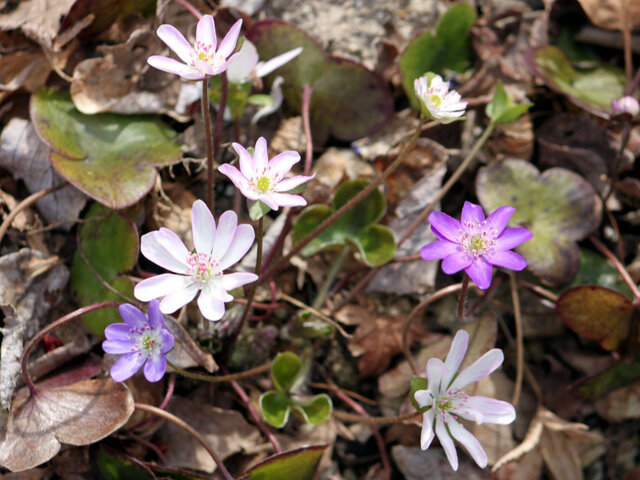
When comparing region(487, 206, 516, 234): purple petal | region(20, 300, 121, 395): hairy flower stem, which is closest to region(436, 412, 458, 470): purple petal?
region(487, 206, 516, 234): purple petal

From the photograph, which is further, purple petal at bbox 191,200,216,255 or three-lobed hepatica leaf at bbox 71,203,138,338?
three-lobed hepatica leaf at bbox 71,203,138,338

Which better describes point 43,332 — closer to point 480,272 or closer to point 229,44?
point 229,44

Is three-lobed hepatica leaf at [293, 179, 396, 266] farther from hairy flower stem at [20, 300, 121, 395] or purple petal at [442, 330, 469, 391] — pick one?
hairy flower stem at [20, 300, 121, 395]

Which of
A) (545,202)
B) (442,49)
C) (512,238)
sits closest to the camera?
(512,238)

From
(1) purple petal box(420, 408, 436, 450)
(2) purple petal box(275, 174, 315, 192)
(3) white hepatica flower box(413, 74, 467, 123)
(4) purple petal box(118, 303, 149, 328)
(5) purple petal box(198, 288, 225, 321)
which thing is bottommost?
(1) purple petal box(420, 408, 436, 450)

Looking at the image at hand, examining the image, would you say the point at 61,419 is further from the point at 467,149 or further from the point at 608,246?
the point at 608,246

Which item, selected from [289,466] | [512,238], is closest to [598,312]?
[512,238]
